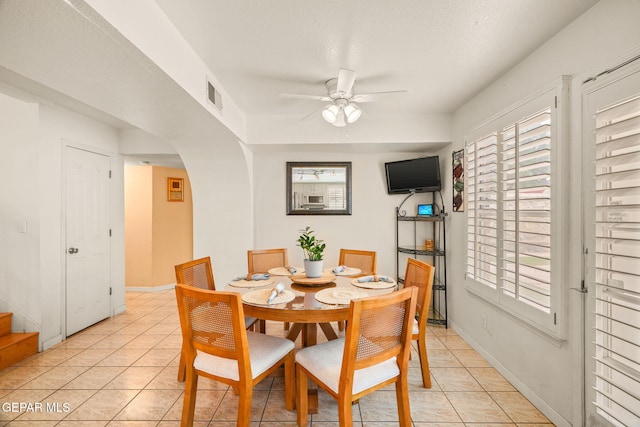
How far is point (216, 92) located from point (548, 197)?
2.60 m

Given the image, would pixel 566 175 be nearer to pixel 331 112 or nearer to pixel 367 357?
pixel 367 357

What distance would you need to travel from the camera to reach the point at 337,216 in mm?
4121

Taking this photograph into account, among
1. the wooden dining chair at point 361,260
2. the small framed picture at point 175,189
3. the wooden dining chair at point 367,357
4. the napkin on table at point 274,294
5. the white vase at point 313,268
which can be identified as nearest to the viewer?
the wooden dining chair at point 367,357

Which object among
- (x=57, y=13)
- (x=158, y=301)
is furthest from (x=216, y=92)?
(x=158, y=301)

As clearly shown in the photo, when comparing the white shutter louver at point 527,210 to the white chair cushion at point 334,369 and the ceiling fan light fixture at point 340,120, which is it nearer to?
the white chair cushion at point 334,369

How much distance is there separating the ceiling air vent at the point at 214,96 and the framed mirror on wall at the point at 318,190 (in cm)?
155

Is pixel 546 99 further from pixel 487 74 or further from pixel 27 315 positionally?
pixel 27 315

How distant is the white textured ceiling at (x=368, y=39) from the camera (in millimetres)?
1650

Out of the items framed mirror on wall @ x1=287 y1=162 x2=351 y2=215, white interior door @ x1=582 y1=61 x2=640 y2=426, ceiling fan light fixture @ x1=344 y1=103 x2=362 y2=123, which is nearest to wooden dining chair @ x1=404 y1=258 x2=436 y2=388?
white interior door @ x1=582 y1=61 x2=640 y2=426

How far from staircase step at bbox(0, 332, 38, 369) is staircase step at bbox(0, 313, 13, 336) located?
50mm

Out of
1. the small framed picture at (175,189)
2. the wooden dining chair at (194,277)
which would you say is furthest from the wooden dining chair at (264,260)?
the small framed picture at (175,189)

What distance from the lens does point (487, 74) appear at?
2479mm

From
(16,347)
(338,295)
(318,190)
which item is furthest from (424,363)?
(16,347)

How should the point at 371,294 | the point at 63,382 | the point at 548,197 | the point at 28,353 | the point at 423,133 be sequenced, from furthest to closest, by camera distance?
the point at 423,133 < the point at 28,353 < the point at 63,382 < the point at 371,294 < the point at 548,197
